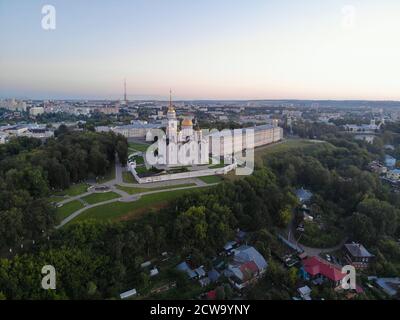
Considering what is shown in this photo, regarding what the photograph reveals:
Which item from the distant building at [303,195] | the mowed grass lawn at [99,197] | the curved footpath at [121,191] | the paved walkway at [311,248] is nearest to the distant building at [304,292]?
the paved walkway at [311,248]

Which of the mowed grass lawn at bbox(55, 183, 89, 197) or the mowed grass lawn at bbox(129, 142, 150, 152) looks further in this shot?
the mowed grass lawn at bbox(129, 142, 150, 152)

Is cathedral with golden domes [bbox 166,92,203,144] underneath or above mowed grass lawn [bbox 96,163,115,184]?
above

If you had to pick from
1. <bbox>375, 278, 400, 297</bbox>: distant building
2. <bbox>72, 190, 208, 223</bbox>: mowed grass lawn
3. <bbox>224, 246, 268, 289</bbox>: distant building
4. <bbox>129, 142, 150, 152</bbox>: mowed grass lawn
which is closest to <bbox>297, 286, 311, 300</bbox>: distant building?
<bbox>224, 246, 268, 289</bbox>: distant building

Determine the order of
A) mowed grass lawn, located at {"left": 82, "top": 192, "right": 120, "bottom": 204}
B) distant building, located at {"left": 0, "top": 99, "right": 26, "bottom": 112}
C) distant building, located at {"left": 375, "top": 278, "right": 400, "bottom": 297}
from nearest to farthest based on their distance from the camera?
distant building, located at {"left": 375, "top": 278, "right": 400, "bottom": 297} → mowed grass lawn, located at {"left": 82, "top": 192, "right": 120, "bottom": 204} → distant building, located at {"left": 0, "top": 99, "right": 26, "bottom": 112}

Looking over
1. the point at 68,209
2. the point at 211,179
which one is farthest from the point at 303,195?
the point at 68,209

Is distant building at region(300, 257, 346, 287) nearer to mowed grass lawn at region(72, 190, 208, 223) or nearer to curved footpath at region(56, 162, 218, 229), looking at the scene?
curved footpath at region(56, 162, 218, 229)

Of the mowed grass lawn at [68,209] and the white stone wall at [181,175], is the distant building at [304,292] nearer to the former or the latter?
the white stone wall at [181,175]

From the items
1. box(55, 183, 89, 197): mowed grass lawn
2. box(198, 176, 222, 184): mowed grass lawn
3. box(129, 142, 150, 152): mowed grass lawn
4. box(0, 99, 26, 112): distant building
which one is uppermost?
box(0, 99, 26, 112): distant building

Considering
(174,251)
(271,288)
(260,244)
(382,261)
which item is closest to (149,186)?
(174,251)
